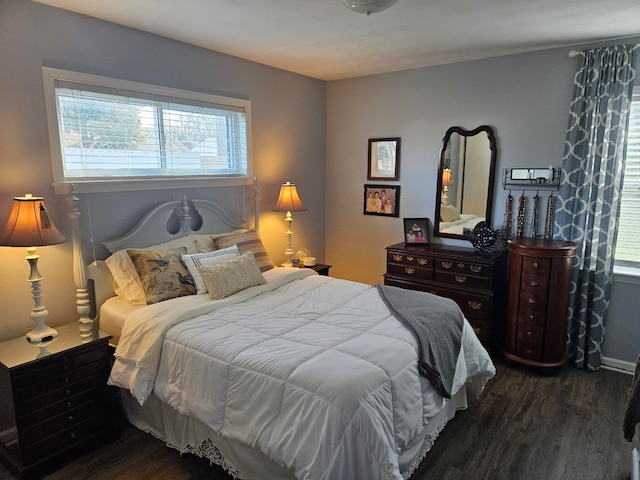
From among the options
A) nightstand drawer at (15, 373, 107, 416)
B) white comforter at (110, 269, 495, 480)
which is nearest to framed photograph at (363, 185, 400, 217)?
white comforter at (110, 269, 495, 480)

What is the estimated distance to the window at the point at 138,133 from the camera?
2711 mm

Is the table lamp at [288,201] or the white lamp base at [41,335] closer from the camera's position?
the white lamp base at [41,335]

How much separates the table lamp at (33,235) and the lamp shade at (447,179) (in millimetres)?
3183

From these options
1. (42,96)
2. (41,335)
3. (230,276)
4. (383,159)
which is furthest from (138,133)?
(383,159)

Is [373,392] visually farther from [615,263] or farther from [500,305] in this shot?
[615,263]

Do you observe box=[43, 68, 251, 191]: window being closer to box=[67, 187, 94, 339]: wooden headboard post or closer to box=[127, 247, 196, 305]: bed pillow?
box=[67, 187, 94, 339]: wooden headboard post

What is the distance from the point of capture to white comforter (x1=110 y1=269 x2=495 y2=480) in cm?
170

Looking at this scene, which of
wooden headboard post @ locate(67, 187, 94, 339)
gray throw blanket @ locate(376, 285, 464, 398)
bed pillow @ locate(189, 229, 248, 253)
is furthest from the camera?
bed pillow @ locate(189, 229, 248, 253)

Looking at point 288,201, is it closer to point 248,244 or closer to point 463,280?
point 248,244

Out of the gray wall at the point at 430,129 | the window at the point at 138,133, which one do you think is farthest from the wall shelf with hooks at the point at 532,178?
the window at the point at 138,133

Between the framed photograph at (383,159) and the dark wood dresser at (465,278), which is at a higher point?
the framed photograph at (383,159)

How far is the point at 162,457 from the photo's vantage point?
2400 mm

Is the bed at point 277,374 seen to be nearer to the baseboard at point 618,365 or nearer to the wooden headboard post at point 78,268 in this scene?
the wooden headboard post at point 78,268

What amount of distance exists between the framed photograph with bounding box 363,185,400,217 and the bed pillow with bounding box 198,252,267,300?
1.85 meters
